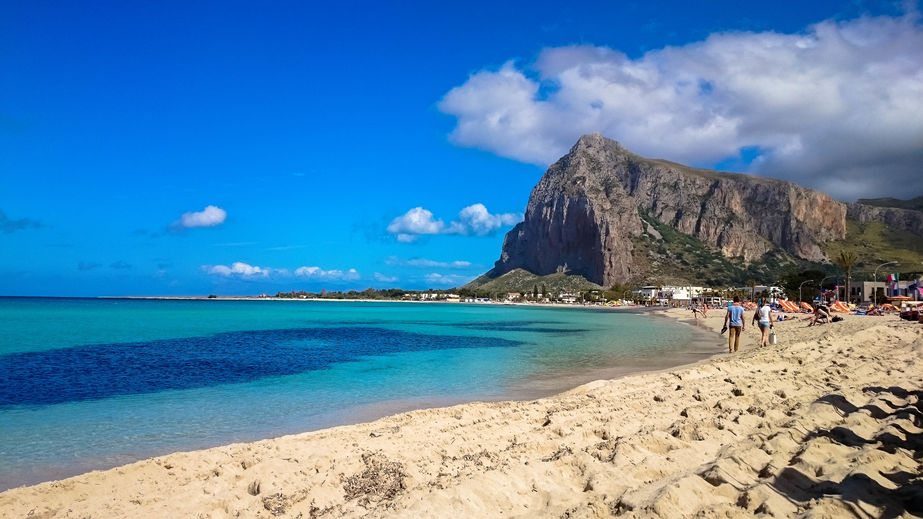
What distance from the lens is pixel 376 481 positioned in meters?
5.96

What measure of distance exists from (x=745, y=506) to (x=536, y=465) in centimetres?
208

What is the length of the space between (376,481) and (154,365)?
20.7 metres

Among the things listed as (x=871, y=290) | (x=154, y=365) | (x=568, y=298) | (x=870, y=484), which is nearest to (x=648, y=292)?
(x=568, y=298)

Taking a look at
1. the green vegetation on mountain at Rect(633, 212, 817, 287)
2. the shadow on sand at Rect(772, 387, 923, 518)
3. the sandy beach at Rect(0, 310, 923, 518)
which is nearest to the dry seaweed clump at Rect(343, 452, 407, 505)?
the sandy beach at Rect(0, 310, 923, 518)

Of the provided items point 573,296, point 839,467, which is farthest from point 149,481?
point 573,296

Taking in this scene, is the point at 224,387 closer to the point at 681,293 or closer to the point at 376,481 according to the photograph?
the point at 376,481

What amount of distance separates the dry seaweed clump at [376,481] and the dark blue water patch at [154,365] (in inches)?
489

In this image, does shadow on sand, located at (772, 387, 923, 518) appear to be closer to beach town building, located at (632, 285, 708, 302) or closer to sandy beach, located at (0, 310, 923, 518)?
sandy beach, located at (0, 310, 923, 518)

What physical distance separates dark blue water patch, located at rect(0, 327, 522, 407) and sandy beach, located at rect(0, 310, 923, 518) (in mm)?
10390

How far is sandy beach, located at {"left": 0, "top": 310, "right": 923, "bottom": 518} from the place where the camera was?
15.1ft

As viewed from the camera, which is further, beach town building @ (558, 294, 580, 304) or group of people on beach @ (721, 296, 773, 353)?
beach town building @ (558, 294, 580, 304)

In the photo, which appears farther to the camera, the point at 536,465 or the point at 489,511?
the point at 536,465

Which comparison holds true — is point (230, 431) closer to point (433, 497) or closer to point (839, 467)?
point (433, 497)

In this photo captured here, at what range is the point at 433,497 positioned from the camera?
4.99m
